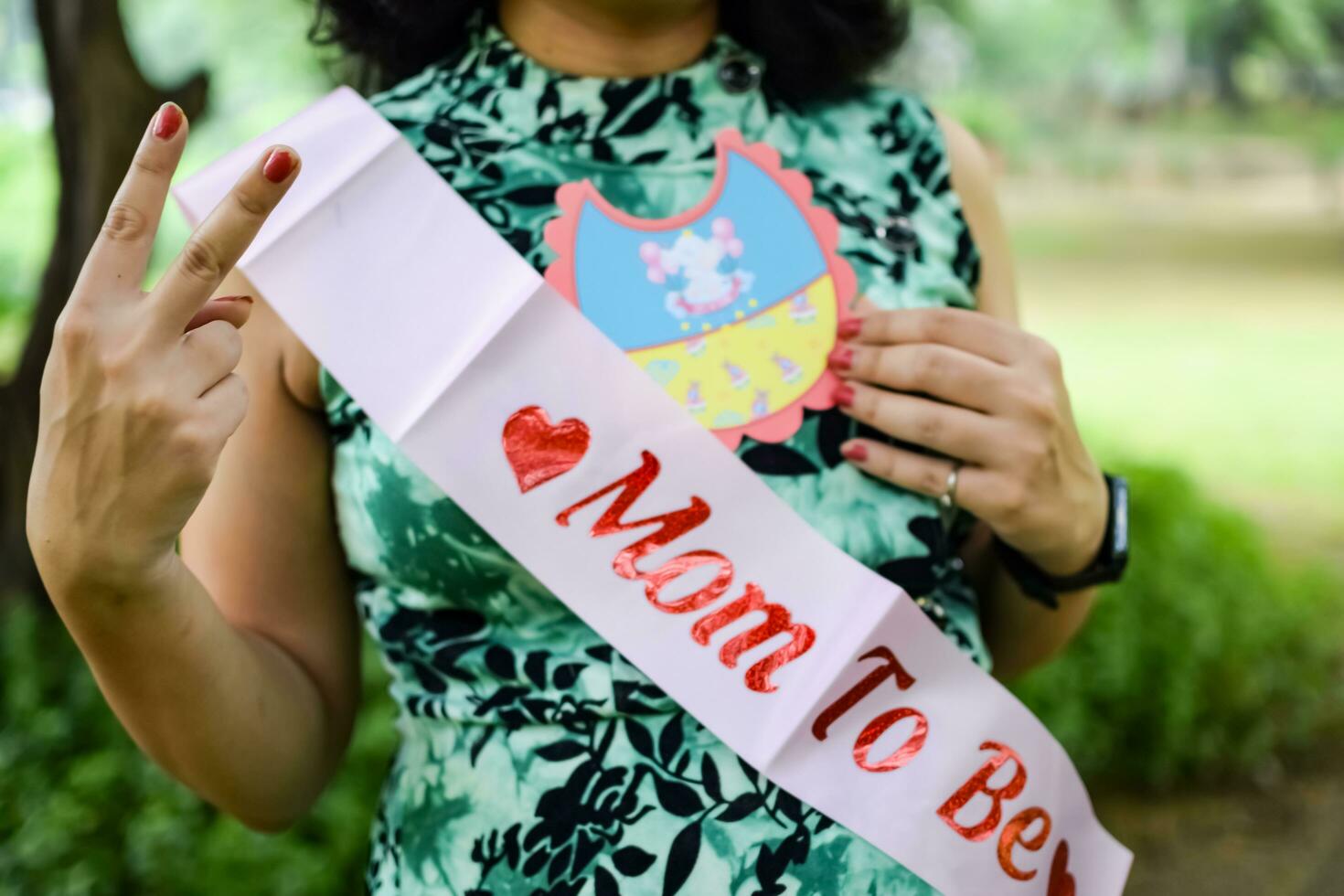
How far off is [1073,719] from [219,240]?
8.37 ft

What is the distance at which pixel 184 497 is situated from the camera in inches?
30.1

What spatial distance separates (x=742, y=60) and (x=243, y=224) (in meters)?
0.54

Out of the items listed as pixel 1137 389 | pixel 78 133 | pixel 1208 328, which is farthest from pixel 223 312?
pixel 1208 328

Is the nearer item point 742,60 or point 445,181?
point 445,181

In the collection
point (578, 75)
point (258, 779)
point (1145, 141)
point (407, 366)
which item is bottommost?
point (1145, 141)

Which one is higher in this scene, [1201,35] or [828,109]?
[828,109]

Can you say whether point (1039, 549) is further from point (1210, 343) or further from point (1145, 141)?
point (1145, 141)

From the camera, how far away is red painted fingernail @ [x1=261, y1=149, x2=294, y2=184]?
0.74m

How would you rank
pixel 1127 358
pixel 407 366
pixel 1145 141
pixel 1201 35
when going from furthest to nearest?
pixel 1145 141 → pixel 1201 35 → pixel 1127 358 → pixel 407 366

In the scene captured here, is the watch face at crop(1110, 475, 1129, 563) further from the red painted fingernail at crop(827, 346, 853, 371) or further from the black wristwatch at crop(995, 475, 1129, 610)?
the red painted fingernail at crop(827, 346, 853, 371)

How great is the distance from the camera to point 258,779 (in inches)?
39.8

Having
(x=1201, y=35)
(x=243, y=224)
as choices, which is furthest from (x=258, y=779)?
(x=1201, y=35)

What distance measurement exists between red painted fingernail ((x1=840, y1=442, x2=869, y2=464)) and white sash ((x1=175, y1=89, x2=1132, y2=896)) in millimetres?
68

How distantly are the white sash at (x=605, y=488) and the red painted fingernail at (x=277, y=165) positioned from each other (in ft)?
0.78
